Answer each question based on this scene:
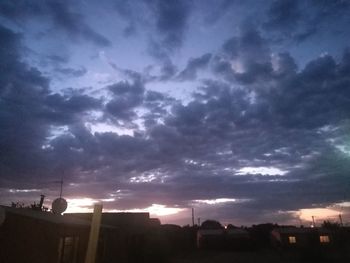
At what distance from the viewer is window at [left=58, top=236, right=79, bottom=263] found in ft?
59.0

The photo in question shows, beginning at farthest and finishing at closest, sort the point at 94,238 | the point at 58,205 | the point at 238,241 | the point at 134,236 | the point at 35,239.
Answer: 1. the point at 238,241
2. the point at 134,236
3. the point at 58,205
4. the point at 35,239
5. the point at 94,238

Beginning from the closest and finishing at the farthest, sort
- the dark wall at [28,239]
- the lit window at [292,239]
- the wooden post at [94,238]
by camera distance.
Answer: the wooden post at [94,238], the dark wall at [28,239], the lit window at [292,239]

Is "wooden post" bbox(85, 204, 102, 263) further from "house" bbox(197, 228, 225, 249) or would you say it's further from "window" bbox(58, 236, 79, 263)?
"house" bbox(197, 228, 225, 249)

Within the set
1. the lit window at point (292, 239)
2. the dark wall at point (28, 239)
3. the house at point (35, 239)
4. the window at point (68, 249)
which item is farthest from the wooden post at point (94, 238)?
the lit window at point (292, 239)

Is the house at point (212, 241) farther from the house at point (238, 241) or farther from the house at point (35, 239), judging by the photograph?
the house at point (35, 239)

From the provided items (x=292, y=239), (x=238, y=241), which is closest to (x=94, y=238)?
(x=238, y=241)

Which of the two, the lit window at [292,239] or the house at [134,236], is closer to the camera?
the house at [134,236]

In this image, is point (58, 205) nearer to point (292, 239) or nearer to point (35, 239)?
point (35, 239)

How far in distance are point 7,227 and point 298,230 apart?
55.8m

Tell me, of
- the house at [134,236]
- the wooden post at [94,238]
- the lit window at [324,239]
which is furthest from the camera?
the lit window at [324,239]

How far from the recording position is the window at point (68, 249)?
1797 centimetres

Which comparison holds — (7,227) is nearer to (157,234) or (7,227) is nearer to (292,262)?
(157,234)

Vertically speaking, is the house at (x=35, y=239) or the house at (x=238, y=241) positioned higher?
the house at (x=238, y=241)

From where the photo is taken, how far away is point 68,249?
19.0 meters
